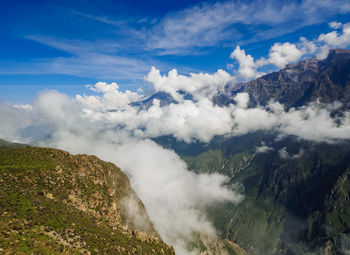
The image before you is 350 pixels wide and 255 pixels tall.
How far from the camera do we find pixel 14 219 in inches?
2758

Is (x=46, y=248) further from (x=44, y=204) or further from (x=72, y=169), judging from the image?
(x=72, y=169)

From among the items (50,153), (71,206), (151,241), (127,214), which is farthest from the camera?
(127,214)

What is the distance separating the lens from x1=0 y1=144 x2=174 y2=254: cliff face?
66938mm

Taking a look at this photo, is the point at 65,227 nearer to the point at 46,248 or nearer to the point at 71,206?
the point at 46,248

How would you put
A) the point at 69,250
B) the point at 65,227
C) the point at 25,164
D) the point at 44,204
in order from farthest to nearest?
the point at 25,164 < the point at 44,204 < the point at 65,227 < the point at 69,250

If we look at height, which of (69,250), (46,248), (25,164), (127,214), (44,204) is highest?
(25,164)

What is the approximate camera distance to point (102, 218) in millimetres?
113375

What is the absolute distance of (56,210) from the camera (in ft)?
283

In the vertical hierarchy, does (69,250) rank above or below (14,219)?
below

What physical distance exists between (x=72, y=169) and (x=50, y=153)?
17624 millimetres

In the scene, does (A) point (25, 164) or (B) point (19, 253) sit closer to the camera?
(B) point (19, 253)

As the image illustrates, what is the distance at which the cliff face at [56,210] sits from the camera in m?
66.9

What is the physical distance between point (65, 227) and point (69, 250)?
480 inches

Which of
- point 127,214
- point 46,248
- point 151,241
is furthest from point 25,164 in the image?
point 127,214
